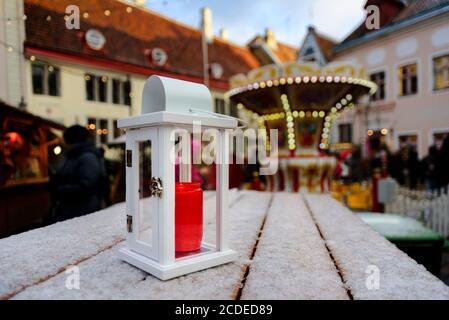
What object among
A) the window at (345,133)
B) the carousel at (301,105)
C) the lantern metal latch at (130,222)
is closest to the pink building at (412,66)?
the carousel at (301,105)

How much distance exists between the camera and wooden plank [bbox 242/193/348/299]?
1025mm

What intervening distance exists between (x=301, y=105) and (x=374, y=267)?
507 centimetres

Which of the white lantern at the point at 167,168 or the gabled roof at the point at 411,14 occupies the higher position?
the gabled roof at the point at 411,14

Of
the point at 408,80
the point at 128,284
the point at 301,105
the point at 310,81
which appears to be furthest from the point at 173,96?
the point at 301,105

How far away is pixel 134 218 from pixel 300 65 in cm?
473

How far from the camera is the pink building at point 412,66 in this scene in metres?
2.87

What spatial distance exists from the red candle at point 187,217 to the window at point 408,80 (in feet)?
9.89

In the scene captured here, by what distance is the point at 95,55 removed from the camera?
→ 12.5 metres

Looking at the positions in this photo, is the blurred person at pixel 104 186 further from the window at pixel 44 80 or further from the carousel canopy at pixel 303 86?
the window at pixel 44 80

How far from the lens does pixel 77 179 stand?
319 centimetres

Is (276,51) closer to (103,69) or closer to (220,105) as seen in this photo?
(220,105)

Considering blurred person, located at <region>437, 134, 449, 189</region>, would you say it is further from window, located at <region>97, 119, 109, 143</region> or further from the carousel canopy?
window, located at <region>97, 119, 109, 143</region>

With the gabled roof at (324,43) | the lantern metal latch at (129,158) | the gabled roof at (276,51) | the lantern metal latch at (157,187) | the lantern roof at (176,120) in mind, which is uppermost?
the gabled roof at (276,51)

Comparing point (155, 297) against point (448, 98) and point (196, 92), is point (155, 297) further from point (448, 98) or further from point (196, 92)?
point (448, 98)
